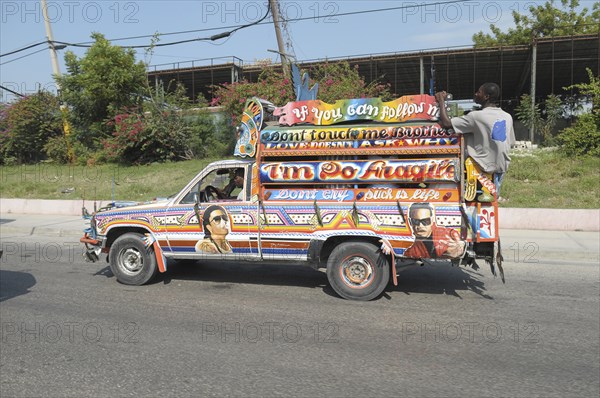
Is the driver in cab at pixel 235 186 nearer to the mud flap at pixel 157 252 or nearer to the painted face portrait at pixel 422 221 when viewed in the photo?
the mud flap at pixel 157 252

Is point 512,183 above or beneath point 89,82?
beneath

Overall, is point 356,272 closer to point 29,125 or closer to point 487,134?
point 487,134

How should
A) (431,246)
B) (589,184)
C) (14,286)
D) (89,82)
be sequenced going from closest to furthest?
1. (431,246)
2. (14,286)
3. (589,184)
4. (89,82)

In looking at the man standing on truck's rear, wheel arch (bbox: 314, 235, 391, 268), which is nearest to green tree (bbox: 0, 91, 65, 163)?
wheel arch (bbox: 314, 235, 391, 268)

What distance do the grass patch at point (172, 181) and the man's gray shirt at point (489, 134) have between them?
796 cm

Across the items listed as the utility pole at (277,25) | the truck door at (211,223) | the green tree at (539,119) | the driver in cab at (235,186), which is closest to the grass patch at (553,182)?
the green tree at (539,119)

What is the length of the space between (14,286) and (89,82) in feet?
59.9

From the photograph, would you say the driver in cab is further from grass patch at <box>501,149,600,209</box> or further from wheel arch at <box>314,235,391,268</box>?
grass patch at <box>501,149,600,209</box>

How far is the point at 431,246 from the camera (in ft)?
19.4

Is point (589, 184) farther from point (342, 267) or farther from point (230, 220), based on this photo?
point (230, 220)

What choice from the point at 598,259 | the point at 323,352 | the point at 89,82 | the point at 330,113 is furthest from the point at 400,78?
the point at 323,352

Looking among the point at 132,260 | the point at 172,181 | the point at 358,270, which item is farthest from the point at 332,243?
the point at 172,181

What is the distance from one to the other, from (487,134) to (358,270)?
2.27 m

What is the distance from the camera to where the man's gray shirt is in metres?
5.72
